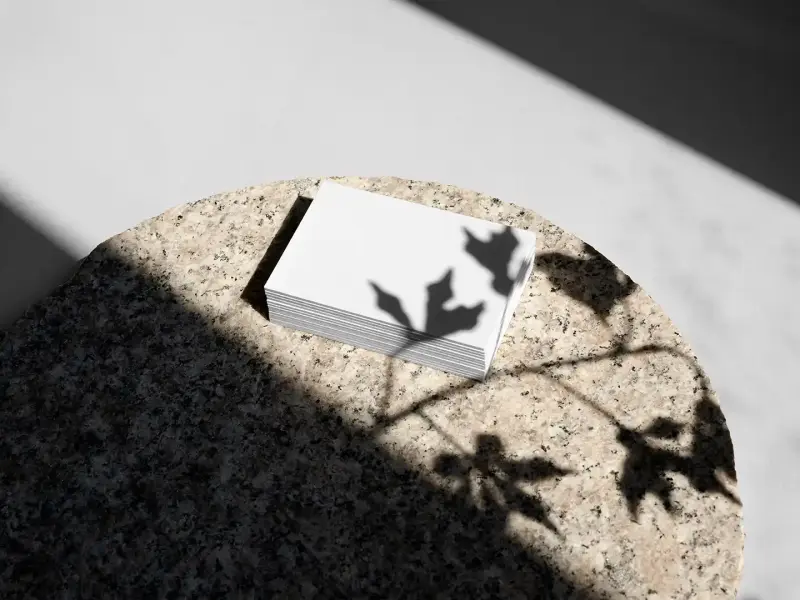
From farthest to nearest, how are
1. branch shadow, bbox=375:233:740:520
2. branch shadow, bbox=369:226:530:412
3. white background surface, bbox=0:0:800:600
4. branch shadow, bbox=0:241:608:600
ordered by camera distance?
white background surface, bbox=0:0:800:600, branch shadow, bbox=369:226:530:412, branch shadow, bbox=375:233:740:520, branch shadow, bbox=0:241:608:600

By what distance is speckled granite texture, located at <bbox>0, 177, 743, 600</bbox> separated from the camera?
77.4 inches

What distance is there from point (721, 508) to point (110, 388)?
54.2 inches

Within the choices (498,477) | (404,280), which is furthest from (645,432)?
(404,280)

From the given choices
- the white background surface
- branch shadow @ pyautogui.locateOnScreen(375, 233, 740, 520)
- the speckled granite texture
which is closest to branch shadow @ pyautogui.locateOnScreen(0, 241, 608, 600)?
the speckled granite texture

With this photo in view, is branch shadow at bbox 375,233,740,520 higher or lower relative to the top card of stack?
lower

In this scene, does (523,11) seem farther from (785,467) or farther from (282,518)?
(282,518)

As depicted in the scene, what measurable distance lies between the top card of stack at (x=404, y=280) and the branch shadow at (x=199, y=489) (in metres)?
0.19

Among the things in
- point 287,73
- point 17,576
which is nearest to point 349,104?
point 287,73

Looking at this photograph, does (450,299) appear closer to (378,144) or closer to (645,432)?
(645,432)

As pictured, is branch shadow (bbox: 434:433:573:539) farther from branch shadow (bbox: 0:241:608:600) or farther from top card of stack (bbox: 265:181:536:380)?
top card of stack (bbox: 265:181:536:380)

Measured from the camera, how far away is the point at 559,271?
2445 mm

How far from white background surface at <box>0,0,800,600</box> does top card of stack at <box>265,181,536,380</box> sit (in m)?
0.53

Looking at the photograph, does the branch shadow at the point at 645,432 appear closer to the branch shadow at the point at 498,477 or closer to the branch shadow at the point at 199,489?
the branch shadow at the point at 498,477

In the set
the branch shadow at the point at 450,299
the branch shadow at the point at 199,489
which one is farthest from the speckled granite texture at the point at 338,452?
the branch shadow at the point at 450,299
